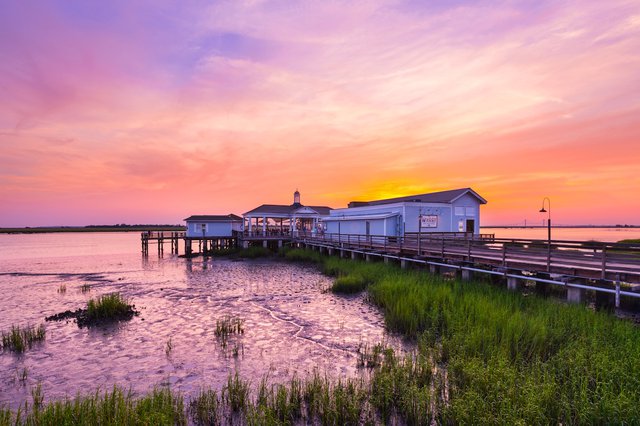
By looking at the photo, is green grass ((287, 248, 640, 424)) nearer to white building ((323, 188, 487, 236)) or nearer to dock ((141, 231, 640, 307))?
dock ((141, 231, 640, 307))

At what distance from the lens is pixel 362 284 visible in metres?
21.2

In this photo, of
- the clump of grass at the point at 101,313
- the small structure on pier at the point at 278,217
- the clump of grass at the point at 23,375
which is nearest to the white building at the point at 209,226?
the small structure on pier at the point at 278,217

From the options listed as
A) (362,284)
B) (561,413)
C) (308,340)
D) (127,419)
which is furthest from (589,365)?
(362,284)

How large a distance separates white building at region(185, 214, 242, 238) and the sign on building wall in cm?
3232

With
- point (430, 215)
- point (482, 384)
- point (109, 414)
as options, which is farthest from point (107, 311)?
point (430, 215)

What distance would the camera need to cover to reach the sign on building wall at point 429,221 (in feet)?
109

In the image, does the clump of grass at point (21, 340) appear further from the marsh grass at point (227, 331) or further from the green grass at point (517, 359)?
the green grass at point (517, 359)

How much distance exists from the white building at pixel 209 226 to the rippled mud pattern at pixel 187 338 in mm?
27891

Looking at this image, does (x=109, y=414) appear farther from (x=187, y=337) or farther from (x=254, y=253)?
(x=254, y=253)

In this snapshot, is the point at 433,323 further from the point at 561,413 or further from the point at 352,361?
the point at 561,413

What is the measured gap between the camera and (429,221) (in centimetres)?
3344

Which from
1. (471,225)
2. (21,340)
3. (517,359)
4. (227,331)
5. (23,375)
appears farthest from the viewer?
(471,225)

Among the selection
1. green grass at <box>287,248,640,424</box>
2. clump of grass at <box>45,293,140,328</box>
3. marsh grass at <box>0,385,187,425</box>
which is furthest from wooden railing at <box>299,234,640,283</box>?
clump of grass at <box>45,293,140,328</box>

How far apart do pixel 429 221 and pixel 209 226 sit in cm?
3450
